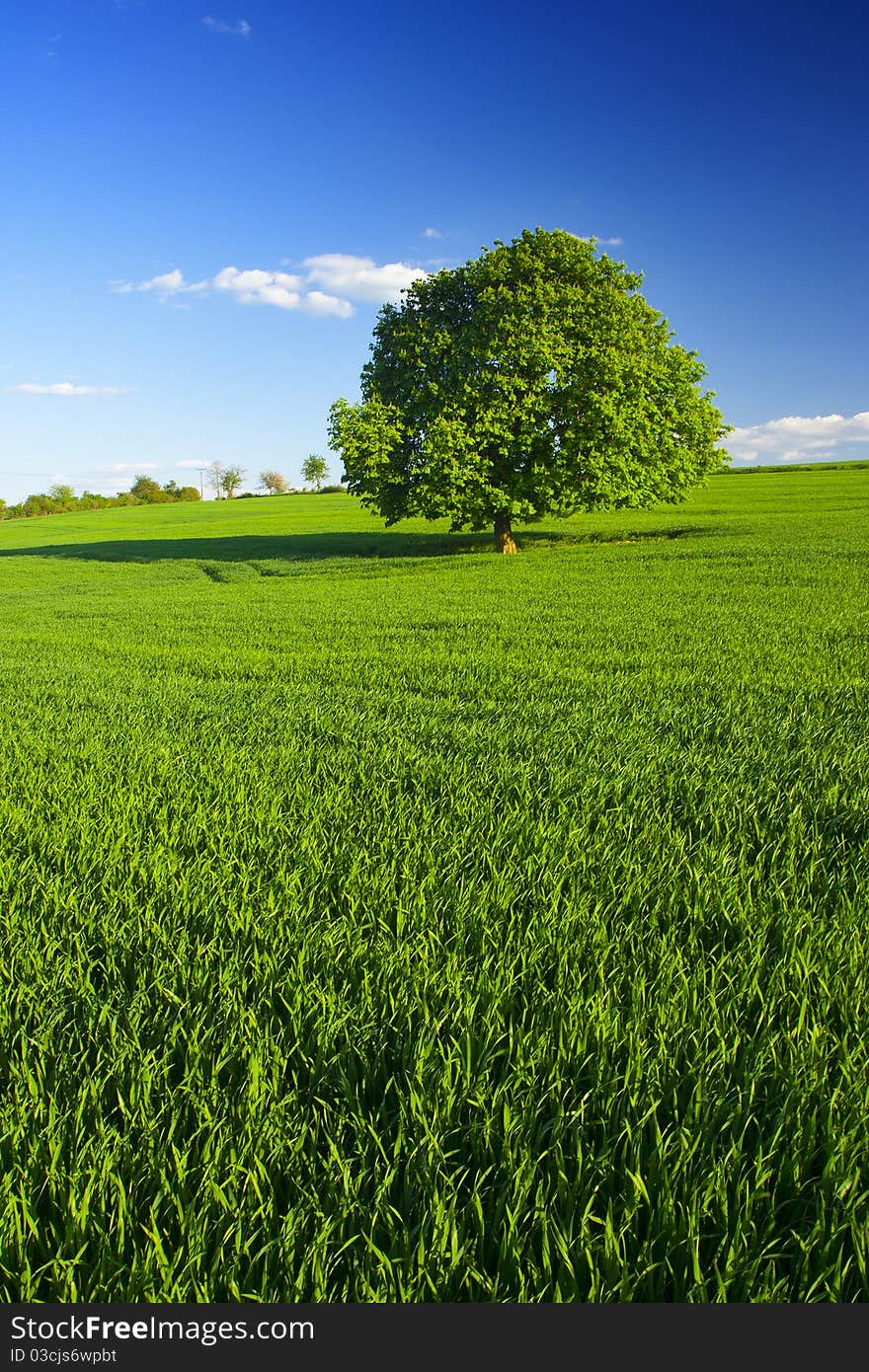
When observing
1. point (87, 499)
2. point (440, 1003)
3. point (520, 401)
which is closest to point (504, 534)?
point (520, 401)

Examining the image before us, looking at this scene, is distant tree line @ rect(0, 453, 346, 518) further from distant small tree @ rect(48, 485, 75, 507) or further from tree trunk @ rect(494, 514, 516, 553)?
tree trunk @ rect(494, 514, 516, 553)

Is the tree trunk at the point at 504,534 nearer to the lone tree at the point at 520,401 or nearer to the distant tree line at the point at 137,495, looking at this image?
the lone tree at the point at 520,401

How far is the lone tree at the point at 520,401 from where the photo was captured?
27.2m

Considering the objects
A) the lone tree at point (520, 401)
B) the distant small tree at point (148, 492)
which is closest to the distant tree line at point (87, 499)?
the distant small tree at point (148, 492)

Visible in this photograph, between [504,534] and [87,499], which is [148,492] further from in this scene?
[504,534]

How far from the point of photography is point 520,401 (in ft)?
92.6

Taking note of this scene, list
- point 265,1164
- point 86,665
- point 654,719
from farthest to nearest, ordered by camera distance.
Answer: point 86,665, point 654,719, point 265,1164

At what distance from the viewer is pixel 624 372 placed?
28344 millimetres

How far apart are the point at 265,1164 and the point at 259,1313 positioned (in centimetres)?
35

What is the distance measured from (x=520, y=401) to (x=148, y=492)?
128 metres

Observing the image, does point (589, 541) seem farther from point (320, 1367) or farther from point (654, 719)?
point (320, 1367)

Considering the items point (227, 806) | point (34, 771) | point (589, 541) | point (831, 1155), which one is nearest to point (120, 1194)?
point (831, 1155)

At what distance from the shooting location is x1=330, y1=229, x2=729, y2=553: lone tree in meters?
27.2

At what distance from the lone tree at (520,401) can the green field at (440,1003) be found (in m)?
22.2
